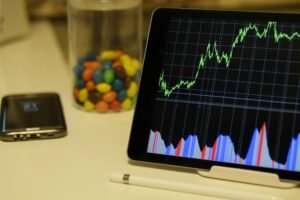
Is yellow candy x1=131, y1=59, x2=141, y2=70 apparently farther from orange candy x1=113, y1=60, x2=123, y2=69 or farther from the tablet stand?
the tablet stand

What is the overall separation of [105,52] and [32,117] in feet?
0.50

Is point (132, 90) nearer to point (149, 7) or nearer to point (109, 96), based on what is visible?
point (109, 96)

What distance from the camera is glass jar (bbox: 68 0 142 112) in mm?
716

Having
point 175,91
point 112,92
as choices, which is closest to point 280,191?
point 175,91

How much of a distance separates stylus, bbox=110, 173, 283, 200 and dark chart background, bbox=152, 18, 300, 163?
5 cm

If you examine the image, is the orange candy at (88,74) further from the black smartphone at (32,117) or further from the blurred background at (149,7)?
the blurred background at (149,7)

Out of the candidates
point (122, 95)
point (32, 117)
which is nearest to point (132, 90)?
point (122, 95)

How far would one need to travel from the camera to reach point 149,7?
988mm

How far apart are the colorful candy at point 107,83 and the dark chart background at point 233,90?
0.12 meters

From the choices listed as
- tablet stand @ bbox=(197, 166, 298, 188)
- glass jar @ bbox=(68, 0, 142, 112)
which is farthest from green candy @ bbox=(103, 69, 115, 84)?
tablet stand @ bbox=(197, 166, 298, 188)

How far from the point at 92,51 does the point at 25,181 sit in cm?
27

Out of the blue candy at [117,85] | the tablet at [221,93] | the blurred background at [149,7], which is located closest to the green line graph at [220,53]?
the tablet at [221,93]

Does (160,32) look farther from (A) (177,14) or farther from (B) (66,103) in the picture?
(B) (66,103)

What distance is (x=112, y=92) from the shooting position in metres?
0.72
